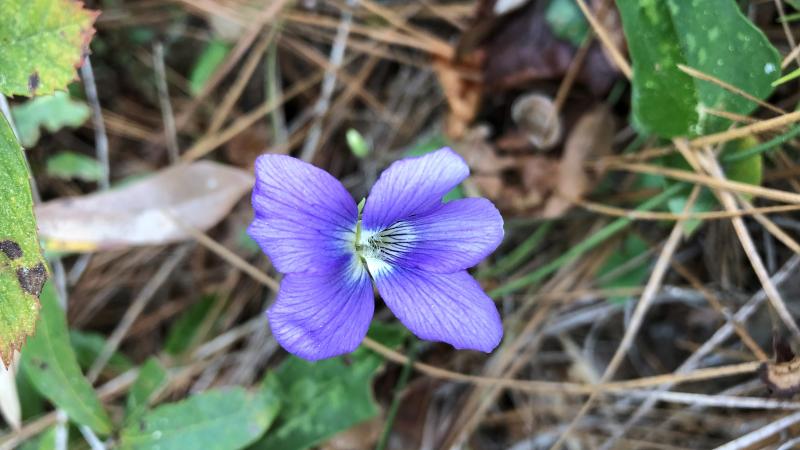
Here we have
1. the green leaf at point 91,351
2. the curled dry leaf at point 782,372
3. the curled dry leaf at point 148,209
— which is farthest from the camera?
the green leaf at point 91,351

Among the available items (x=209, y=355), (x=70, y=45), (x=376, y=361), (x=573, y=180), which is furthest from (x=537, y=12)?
(x=209, y=355)

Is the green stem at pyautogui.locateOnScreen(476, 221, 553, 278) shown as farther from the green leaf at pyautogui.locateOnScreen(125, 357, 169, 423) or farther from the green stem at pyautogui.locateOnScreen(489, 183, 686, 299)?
the green leaf at pyautogui.locateOnScreen(125, 357, 169, 423)

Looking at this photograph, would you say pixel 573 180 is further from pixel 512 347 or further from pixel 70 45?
pixel 70 45

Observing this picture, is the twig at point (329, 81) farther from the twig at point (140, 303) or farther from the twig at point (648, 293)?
the twig at point (648, 293)

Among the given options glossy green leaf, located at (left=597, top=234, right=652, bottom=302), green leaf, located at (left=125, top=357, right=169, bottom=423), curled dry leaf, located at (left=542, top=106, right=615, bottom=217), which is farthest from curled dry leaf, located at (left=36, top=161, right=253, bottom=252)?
glossy green leaf, located at (left=597, top=234, right=652, bottom=302)

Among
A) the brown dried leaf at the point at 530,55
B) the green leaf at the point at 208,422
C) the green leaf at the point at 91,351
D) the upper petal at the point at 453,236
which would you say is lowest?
the green leaf at the point at 91,351

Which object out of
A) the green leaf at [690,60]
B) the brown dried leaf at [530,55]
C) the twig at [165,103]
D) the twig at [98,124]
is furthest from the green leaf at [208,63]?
the green leaf at [690,60]
